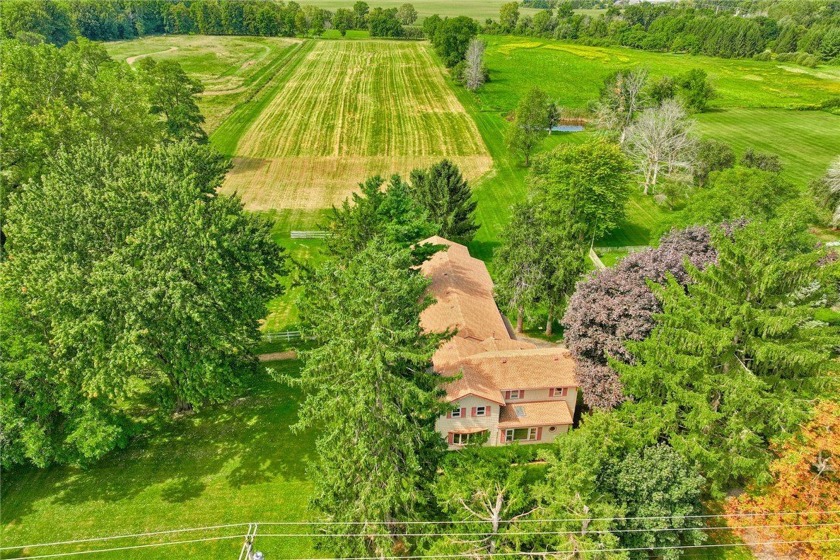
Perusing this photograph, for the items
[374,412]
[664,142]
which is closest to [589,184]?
[664,142]

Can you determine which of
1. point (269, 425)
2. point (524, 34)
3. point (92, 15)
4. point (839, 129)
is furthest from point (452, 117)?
point (92, 15)

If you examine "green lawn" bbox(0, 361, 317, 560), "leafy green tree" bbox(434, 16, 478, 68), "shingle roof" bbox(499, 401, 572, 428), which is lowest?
"green lawn" bbox(0, 361, 317, 560)

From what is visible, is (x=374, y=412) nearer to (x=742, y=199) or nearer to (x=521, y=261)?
(x=521, y=261)

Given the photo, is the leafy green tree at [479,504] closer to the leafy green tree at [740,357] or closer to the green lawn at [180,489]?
the green lawn at [180,489]

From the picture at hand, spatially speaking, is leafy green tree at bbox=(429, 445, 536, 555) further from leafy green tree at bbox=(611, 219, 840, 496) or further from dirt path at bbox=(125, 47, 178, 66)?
dirt path at bbox=(125, 47, 178, 66)

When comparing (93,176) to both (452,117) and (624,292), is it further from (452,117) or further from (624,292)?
(452,117)

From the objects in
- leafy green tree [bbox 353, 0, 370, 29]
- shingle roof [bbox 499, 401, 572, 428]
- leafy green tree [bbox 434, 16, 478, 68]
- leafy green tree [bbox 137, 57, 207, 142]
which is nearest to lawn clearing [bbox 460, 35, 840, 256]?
leafy green tree [bbox 434, 16, 478, 68]

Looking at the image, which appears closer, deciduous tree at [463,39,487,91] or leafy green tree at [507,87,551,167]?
leafy green tree at [507,87,551,167]
